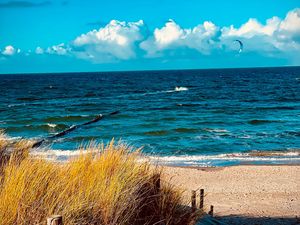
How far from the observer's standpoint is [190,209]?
7.00 m

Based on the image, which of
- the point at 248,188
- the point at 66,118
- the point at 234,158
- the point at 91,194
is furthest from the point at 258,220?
the point at 66,118

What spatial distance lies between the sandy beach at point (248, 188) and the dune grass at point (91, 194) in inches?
141

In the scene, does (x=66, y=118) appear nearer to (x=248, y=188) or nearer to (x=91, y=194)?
(x=248, y=188)

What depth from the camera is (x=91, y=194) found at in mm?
5137

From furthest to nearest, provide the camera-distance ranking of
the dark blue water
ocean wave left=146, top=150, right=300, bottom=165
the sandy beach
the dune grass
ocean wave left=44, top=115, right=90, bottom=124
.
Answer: ocean wave left=44, top=115, right=90, bottom=124 → the dark blue water → ocean wave left=146, top=150, right=300, bottom=165 → the sandy beach → the dune grass

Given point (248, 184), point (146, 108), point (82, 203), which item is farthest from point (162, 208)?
point (146, 108)

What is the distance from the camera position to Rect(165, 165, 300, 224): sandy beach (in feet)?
37.3

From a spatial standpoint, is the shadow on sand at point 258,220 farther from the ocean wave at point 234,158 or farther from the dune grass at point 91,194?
the ocean wave at point 234,158

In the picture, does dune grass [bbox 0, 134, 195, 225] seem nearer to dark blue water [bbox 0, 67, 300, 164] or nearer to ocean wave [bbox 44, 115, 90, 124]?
dark blue water [bbox 0, 67, 300, 164]

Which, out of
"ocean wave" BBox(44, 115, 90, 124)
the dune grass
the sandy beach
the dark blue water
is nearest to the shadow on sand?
the sandy beach

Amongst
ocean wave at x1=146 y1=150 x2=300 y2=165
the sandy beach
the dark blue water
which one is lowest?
the sandy beach

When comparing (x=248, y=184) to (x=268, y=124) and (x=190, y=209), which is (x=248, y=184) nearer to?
(x=190, y=209)

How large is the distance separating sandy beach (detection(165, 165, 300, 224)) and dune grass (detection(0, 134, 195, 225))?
3.57 metres

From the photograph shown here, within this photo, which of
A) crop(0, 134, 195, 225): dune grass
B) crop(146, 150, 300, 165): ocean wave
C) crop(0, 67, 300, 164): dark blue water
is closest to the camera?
crop(0, 134, 195, 225): dune grass
